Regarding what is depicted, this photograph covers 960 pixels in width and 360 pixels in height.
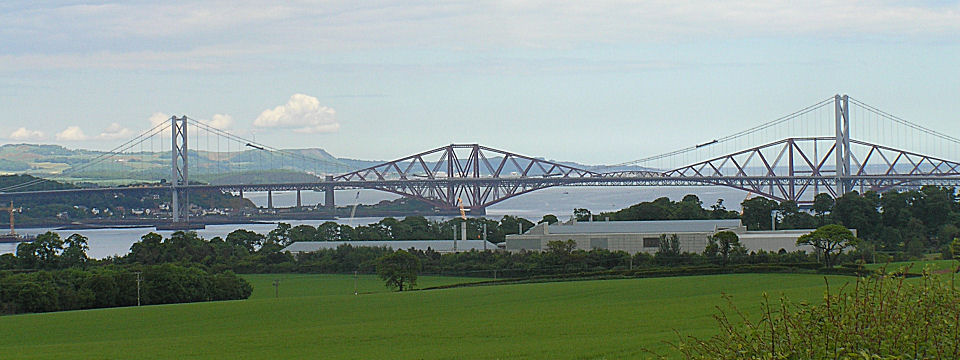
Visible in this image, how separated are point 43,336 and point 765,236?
874 inches

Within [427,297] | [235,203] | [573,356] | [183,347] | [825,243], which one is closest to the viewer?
[573,356]

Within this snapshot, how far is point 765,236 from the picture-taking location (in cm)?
3178

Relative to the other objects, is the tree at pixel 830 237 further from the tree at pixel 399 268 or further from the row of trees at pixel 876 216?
the tree at pixel 399 268

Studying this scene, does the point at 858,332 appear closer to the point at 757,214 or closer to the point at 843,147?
the point at 757,214

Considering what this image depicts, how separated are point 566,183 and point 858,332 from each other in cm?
5725

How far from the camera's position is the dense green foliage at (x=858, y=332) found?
423 centimetres

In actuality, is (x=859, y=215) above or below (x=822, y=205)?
below

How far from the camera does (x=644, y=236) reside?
3259cm

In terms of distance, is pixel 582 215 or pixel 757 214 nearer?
pixel 757 214

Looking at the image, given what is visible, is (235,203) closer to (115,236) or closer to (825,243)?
(115,236)

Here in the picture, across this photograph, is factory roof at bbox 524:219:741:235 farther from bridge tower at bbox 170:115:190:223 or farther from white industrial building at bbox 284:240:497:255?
bridge tower at bbox 170:115:190:223

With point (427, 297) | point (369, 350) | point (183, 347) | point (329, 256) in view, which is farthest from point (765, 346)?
point (329, 256)

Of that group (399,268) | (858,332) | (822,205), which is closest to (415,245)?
(399,268)

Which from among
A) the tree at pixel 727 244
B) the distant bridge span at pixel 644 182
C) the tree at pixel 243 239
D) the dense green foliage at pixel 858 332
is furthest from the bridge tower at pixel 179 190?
the dense green foliage at pixel 858 332
